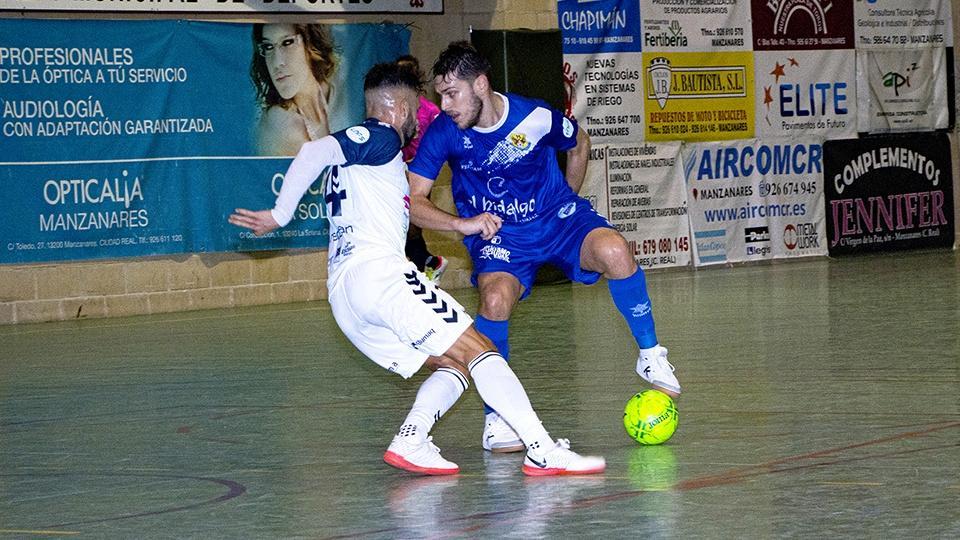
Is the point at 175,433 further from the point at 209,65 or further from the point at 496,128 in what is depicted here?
the point at 209,65

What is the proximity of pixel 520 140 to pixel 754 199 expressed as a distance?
12.0m

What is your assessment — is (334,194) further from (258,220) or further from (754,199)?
(754,199)

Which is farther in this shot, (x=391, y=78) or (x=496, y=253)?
(x=496, y=253)

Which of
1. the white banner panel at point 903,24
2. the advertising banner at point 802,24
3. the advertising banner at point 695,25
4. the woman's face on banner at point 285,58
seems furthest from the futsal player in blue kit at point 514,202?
the white banner panel at point 903,24

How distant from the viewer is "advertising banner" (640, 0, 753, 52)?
17203 millimetres

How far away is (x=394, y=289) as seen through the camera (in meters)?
5.28

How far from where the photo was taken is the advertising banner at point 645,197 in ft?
54.6

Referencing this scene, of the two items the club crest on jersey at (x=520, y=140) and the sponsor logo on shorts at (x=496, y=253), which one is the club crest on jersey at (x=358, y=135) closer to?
the club crest on jersey at (x=520, y=140)

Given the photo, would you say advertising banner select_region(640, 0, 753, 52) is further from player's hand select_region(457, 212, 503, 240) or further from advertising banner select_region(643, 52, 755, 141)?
player's hand select_region(457, 212, 503, 240)

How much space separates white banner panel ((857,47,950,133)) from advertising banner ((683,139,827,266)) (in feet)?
3.98

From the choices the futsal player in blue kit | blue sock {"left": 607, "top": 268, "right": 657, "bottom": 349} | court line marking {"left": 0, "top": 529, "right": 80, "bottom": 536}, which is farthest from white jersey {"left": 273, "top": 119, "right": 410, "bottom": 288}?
blue sock {"left": 607, "top": 268, "right": 657, "bottom": 349}

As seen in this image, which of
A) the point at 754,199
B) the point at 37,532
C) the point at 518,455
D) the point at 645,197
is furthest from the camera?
the point at 754,199

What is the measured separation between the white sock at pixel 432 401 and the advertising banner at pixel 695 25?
1207 centimetres

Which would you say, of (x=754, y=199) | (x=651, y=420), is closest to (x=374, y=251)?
(x=651, y=420)
